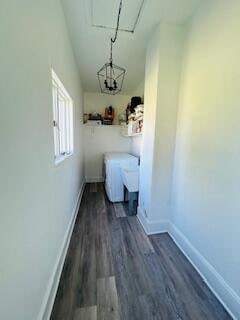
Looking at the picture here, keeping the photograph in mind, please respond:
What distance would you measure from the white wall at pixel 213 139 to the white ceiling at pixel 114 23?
11.0 inches

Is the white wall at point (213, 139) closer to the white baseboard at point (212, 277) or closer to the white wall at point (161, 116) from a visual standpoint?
the white baseboard at point (212, 277)

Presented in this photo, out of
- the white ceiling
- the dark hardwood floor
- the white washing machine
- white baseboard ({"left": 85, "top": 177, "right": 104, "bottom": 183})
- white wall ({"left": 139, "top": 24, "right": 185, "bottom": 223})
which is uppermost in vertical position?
the white ceiling

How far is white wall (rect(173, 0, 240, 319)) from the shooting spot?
3.95ft

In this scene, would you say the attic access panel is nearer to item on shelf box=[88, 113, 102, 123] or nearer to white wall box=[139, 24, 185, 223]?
white wall box=[139, 24, 185, 223]

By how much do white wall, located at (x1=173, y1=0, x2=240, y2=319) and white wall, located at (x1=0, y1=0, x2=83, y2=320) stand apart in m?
1.37

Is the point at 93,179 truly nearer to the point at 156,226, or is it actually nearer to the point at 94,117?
the point at 94,117

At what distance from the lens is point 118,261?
1673 mm

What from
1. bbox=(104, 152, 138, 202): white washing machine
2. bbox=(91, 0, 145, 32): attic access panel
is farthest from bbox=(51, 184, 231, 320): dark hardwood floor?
bbox=(91, 0, 145, 32): attic access panel

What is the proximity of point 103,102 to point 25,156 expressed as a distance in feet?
12.8

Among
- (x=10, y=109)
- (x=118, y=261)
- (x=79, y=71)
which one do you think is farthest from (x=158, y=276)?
(x=79, y=71)

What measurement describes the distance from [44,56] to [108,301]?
1900mm

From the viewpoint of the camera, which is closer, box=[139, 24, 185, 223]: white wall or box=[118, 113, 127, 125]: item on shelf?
box=[139, 24, 185, 223]: white wall

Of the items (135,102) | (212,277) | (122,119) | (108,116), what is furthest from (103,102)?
(212,277)

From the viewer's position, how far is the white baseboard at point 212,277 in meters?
1.17
